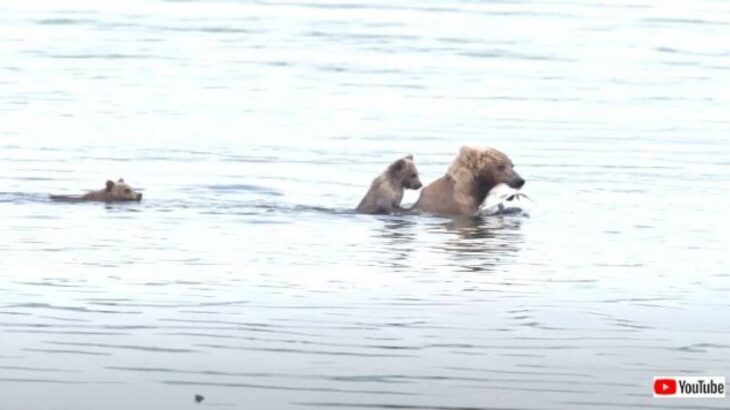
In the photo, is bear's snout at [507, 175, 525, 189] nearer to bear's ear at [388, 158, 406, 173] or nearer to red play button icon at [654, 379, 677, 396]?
bear's ear at [388, 158, 406, 173]

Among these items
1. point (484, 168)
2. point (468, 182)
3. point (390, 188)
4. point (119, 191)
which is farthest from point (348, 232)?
point (119, 191)

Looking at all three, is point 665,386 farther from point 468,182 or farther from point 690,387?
point 468,182

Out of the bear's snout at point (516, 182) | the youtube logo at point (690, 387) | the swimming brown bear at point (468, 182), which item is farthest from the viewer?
the bear's snout at point (516, 182)

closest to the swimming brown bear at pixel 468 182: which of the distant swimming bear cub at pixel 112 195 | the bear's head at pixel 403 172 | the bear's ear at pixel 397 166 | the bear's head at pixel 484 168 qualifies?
the bear's head at pixel 484 168

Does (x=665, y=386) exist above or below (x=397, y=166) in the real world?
below

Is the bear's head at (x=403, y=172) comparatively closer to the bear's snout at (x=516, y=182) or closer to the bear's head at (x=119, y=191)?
the bear's snout at (x=516, y=182)

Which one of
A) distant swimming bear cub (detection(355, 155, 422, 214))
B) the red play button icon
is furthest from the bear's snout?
the red play button icon

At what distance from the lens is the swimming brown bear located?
61.3ft

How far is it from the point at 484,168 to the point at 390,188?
3.11ft

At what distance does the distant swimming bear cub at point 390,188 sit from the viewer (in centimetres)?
1842

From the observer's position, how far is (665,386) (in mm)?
10180

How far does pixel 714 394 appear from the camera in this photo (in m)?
10.0

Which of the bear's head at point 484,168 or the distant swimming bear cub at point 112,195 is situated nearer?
the distant swimming bear cub at point 112,195

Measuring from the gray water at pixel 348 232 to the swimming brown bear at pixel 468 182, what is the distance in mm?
365
